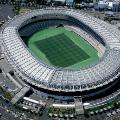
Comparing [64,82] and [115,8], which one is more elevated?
[115,8]

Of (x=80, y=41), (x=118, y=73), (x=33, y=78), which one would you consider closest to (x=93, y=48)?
(x=80, y=41)

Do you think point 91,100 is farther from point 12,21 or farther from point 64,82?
point 12,21

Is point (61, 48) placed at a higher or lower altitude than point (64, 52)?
higher

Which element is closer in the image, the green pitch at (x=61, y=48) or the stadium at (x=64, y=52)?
the stadium at (x=64, y=52)

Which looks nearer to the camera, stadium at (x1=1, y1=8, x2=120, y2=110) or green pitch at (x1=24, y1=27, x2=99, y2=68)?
stadium at (x1=1, y1=8, x2=120, y2=110)

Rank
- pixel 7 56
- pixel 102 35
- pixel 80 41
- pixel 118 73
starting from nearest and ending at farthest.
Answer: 1. pixel 118 73
2. pixel 7 56
3. pixel 102 35
4. pixel 80 41
